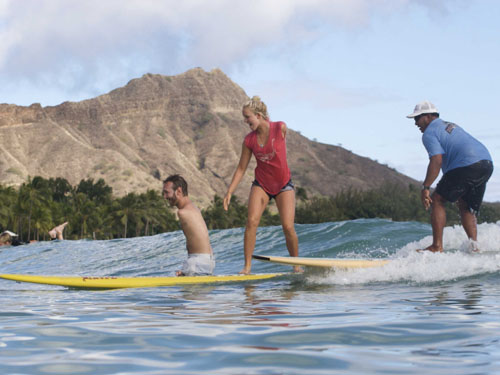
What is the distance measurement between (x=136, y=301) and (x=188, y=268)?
5.64 ft

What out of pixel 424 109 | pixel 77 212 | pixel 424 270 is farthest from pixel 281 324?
pixel 77 212

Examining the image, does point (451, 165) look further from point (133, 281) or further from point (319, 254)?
point (319, 254)

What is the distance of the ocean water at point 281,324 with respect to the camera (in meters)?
2.69

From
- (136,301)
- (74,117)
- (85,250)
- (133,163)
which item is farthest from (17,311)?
(74,117)

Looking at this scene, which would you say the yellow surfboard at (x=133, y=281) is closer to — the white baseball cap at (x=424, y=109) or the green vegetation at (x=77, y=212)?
the white baseball cap at (x=424, y=109)

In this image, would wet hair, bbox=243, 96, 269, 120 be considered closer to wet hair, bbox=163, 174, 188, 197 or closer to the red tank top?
the red tank top

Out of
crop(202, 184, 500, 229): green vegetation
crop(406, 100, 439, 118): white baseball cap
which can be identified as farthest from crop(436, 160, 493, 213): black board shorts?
crop(202, 184, 500, 229): green vegetation

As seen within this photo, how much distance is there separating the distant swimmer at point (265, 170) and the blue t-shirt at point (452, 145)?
5.50 feet

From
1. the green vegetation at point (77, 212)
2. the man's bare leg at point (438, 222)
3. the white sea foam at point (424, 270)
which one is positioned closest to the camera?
the white sea foam at point (424, 270)

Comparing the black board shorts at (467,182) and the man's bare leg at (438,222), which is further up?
the black board shorts at (467,182)

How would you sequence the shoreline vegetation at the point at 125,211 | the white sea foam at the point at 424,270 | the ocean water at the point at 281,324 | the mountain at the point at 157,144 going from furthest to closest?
the mountain at the point at 157,144
the shoreline vegetation at the point at 125,211
the white sea foam at the point at 424,270
the ocean water at the point at 281,324

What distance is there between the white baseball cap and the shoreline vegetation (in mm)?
57011

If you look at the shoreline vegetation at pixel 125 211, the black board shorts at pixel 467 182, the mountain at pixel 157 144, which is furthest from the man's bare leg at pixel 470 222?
the mountain at pixel 157 144

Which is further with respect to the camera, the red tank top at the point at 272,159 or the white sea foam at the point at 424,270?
the red tank top at the point at 272,159
